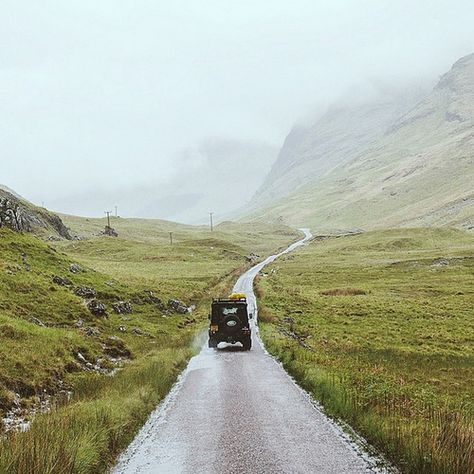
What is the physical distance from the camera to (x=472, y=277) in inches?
3435

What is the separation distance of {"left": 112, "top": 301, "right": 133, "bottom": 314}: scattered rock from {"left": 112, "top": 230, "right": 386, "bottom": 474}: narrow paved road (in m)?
21.1

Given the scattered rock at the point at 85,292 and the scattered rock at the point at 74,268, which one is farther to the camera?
the scattered rock at the point at 74,268

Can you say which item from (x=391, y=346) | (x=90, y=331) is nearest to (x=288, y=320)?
(x=391, y=346)

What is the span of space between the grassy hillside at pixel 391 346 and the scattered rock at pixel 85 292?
49.4ft

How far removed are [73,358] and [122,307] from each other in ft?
62.6

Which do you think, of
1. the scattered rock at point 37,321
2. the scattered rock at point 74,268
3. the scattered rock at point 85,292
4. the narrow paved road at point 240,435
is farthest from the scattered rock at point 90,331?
the scattered rock at point 74,268

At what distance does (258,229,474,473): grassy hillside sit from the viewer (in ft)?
38.5

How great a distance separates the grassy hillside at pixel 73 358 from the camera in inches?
448

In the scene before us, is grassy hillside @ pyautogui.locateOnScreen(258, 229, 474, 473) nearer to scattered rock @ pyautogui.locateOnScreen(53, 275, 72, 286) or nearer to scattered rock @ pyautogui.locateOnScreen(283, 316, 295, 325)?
scattered rock @ pyautogui.locateOnScreen(283, 316, 295, 325)

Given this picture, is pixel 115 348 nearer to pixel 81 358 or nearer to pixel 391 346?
pixel 81 358

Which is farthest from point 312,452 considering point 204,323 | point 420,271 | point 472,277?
point 420,271

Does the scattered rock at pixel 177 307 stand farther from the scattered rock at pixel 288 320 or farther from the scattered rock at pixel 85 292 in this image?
the scattered rock at pixel 85 292

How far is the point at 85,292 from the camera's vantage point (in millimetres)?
41844

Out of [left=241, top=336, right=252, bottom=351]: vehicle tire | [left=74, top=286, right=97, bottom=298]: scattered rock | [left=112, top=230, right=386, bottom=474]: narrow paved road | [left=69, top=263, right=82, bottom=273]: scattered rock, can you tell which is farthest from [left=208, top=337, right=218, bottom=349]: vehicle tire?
[left=69, top=263, right=82, bottom=273]: scattered rock
